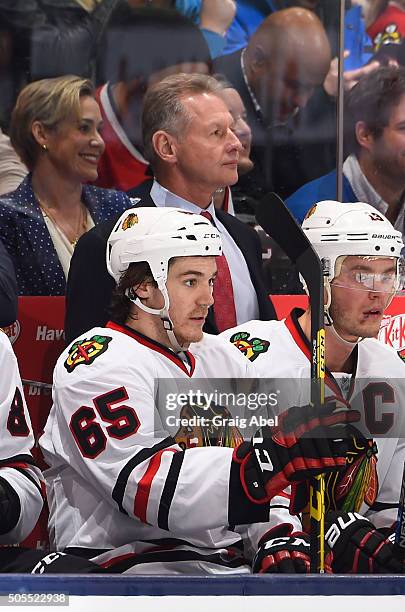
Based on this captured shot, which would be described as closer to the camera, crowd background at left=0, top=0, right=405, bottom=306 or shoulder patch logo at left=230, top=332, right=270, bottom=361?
shoulder patch logo at left=230, top=332, right=270, bottom=361

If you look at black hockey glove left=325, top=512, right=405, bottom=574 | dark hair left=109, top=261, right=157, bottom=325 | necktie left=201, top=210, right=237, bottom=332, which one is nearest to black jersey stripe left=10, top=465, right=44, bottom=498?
dark hair left=109, top=261, right=157, bottom=325

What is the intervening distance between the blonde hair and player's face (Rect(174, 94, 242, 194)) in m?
0.32

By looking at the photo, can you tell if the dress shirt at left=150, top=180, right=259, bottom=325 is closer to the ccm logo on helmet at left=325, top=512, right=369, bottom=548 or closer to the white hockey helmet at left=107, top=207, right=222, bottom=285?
the white hockey helmet at left=107, top=207, right=222, bottom=285

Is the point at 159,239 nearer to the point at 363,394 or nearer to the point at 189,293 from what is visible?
the point at 189,293

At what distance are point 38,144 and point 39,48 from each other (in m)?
0.25

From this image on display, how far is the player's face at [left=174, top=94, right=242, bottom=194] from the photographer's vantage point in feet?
9.27

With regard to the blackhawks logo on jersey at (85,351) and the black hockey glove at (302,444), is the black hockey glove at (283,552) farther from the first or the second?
the blackhawks logo on jersey at (85,351)

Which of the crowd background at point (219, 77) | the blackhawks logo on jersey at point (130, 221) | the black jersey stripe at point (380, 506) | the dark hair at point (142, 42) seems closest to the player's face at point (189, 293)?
the blackhawks logo on jersey at point (130, 221)

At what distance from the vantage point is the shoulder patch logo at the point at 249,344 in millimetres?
2491

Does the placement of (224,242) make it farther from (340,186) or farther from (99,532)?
(99,532)

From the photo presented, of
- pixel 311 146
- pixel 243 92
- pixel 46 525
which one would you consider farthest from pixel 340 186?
pixel 46 525

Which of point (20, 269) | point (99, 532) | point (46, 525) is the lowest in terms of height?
point (46, 525)

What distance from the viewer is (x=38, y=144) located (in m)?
2.96

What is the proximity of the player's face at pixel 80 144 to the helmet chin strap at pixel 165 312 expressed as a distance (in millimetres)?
751
